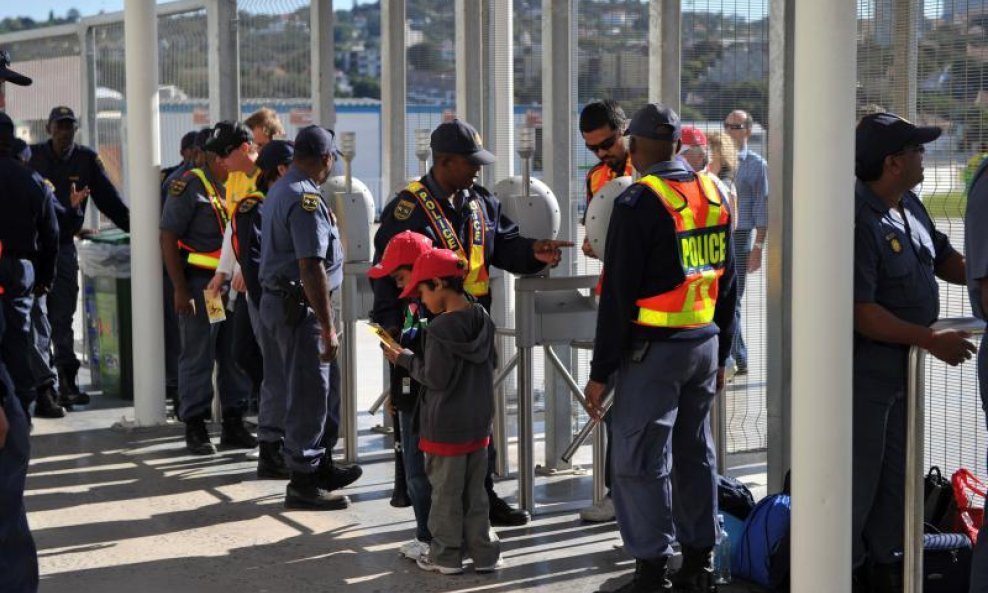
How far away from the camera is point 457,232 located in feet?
21.1

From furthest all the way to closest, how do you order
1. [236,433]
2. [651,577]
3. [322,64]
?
[322,64] < [236,433] < [651,577]

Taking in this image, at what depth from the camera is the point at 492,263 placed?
6.77m

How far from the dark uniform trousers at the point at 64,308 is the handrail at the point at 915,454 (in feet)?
22.4

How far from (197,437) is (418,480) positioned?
284cm

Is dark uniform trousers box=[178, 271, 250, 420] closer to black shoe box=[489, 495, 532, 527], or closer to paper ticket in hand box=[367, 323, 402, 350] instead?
black shoe box=[489, 495, 532, 527]

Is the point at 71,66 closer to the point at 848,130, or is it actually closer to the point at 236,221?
the point at 236,221

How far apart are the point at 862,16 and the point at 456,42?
346 centimetres

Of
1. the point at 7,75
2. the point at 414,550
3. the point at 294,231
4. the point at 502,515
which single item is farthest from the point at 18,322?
the point at 502,515

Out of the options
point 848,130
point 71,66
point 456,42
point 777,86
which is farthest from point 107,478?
point 71,66

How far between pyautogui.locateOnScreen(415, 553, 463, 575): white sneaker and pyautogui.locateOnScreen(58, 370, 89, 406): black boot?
4.79 m

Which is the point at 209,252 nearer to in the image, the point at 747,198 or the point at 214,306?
the point at 214,306

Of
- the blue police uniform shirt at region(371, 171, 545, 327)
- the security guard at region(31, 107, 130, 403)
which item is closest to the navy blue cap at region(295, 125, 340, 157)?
the blue police uniform shirt at region(371, 171, 545, 327)

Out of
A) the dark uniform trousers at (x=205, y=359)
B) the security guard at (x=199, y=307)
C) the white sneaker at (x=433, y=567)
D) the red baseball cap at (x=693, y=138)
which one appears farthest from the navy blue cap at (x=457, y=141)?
the dark uniform trousers at (x=205, y=359)

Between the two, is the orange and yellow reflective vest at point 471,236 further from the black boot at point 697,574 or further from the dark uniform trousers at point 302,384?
the black boot at point 697,574
